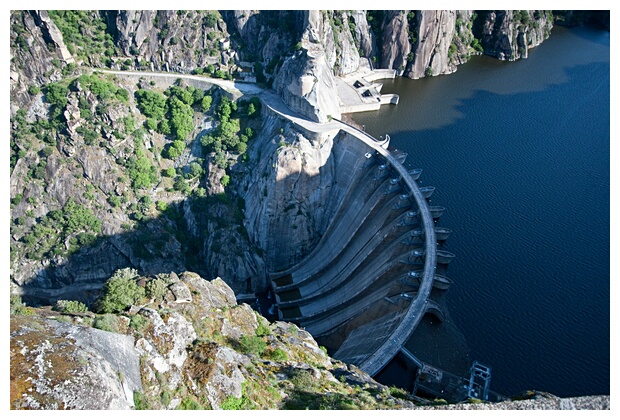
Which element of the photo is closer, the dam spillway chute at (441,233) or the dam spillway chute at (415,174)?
the dam spillway chute at (441,233)

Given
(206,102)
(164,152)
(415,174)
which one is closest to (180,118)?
(206,102)

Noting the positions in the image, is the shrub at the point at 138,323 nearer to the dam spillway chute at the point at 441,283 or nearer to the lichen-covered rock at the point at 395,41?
the dam spillway chute at the point at 441,283

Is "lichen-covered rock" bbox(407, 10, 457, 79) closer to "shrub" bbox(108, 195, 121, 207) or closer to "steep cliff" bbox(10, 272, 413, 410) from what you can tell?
"shrub" bbox(108, 195, 121, 207)

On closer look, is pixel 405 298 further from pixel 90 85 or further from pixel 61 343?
pixel 90 85

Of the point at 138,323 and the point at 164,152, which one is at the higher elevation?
the point at 164,152

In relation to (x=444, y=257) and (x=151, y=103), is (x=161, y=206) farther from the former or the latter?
(x=444, y=257)

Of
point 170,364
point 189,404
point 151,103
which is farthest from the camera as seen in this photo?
point 151,103

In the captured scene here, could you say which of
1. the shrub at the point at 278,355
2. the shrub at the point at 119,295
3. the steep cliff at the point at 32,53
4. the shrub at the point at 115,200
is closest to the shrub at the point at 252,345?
the shrub at the point at 278,355
